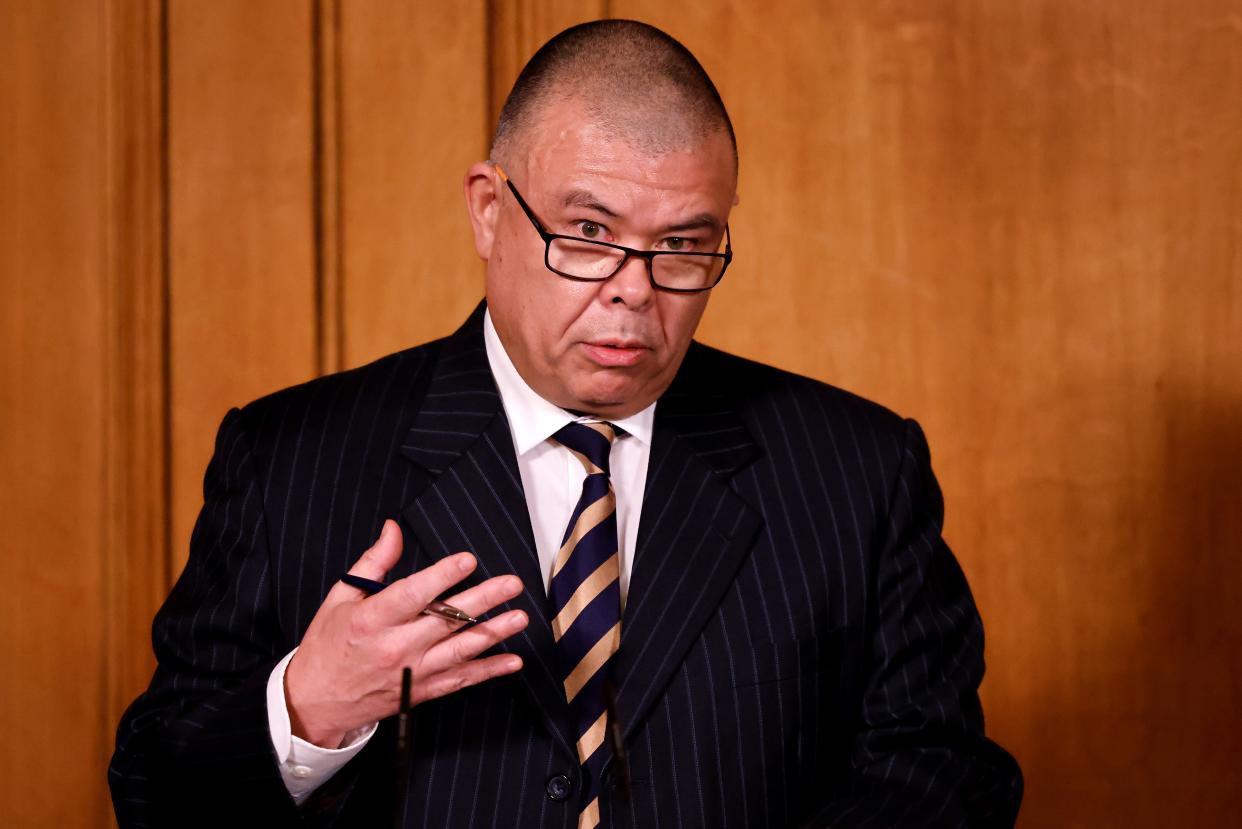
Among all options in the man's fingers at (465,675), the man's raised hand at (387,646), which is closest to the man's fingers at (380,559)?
the man's raised hand at (387,646)

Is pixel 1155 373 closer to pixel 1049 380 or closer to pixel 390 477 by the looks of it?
pixel 1049 380

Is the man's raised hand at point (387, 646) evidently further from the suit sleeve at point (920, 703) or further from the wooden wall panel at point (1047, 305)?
the wooden wall panel at point (1047, 305)

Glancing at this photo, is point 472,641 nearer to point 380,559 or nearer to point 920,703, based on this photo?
point 380,559

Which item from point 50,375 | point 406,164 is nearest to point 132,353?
point 50,375

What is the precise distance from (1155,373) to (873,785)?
100cm

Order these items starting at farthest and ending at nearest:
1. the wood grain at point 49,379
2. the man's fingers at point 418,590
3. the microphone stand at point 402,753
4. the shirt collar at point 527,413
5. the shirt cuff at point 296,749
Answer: the wood grain at point 49,379
the shirt collar at point 527,413
the shirt cuff at point 296,749
the man's fingers at point 418,590
the microphone stand at point 402,753

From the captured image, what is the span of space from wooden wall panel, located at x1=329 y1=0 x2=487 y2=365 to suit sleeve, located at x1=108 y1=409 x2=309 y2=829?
633 millimetres

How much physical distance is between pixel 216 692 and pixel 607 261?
60 cm


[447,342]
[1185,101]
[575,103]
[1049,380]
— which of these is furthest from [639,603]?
[1185,101]

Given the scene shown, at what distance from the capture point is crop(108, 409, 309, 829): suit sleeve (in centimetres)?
135

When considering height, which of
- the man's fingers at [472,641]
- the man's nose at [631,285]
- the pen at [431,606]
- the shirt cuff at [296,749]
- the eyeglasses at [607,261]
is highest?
the eyeglasses at [607,261]

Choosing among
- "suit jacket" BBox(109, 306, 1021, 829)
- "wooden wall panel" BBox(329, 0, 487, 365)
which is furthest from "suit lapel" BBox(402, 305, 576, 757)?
"wooden wall panel" BBox(329, 0, 487, 365)

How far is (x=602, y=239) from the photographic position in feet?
4.85

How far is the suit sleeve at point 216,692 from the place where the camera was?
4.44 feet
